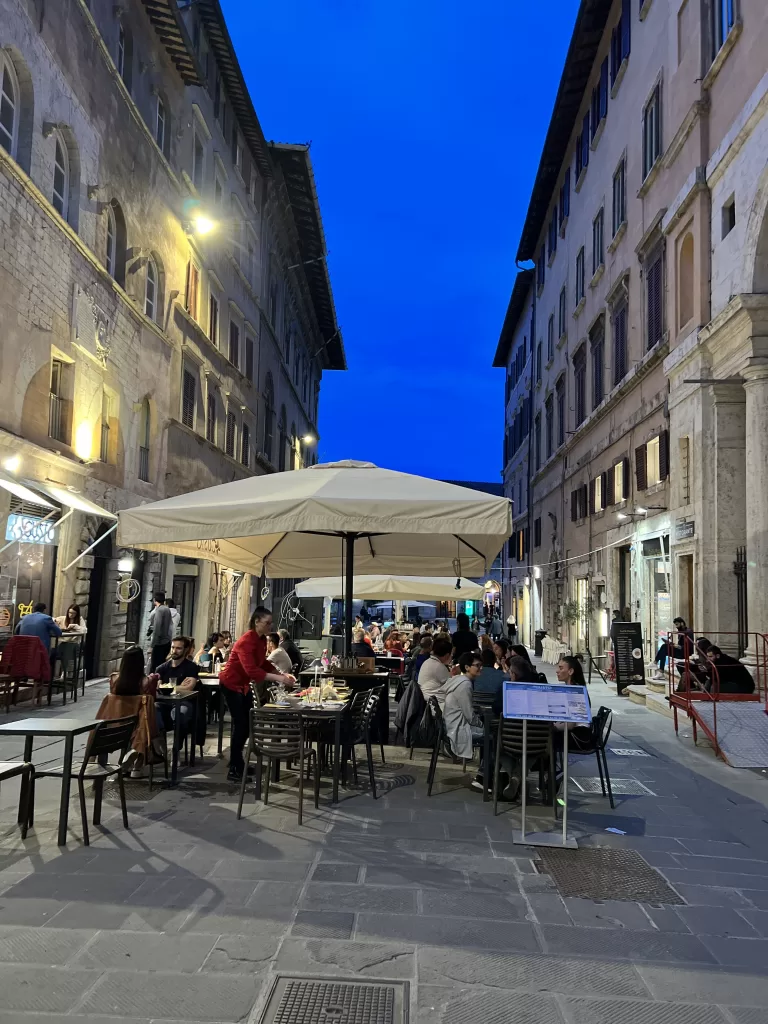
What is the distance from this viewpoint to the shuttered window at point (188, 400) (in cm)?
2203

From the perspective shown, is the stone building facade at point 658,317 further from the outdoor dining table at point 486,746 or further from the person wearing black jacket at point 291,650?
the person wearing black jacket at point 291,650

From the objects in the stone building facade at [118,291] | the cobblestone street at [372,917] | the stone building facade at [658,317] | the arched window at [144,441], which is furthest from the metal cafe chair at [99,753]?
the arched window at [144,441]

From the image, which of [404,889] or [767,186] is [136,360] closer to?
[767,186]

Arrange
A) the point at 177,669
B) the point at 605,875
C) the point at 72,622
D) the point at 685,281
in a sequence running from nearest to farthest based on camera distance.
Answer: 1. the point at 605,875
2. the point at 177,669
3. the point at 72,622
4. the point at 685,281

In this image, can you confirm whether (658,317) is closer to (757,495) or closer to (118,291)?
(757,495)

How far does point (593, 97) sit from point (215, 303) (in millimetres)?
13650

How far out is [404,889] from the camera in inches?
186

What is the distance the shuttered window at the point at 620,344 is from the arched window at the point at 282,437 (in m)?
19.4

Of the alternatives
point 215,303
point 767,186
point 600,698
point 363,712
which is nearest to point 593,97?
point 215,303

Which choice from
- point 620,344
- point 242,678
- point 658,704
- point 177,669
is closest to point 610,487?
point 620,344

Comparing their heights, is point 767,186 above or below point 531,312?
below

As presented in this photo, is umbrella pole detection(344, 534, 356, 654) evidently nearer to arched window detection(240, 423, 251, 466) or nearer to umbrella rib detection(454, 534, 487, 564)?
umbrella rib detection(454, 534, 487, 564)

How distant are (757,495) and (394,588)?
627 centimetres

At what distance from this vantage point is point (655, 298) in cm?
1800
